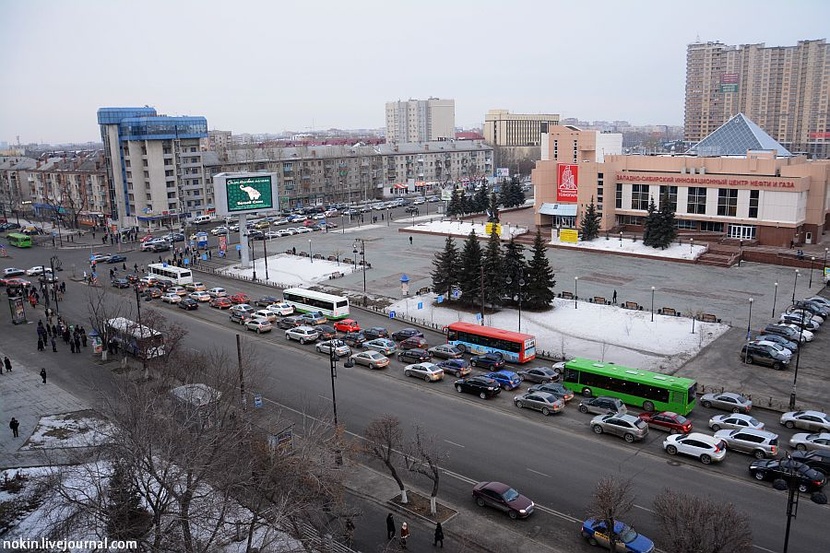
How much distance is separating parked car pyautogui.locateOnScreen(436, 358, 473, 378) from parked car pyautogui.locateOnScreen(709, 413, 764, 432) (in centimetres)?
1224

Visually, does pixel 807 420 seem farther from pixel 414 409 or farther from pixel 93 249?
pixel 93 249

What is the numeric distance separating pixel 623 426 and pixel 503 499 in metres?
7.90

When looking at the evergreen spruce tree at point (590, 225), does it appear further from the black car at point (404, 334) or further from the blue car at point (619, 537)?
the blue car at point (619, 537)

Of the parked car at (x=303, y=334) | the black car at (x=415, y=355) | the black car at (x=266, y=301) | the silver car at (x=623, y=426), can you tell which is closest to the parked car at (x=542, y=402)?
the silver car at (x=623, y=426)

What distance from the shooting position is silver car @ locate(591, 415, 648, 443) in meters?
26.2

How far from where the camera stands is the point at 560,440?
Answer: 2650 cm

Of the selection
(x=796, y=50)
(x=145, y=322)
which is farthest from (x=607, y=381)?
(x=796, y=50)

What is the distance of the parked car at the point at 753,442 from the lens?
2427 cm

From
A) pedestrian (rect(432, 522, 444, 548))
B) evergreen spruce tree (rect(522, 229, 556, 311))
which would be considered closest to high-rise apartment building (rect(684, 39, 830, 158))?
evergreen spruce tree (rect(522, 229, 556, 311))

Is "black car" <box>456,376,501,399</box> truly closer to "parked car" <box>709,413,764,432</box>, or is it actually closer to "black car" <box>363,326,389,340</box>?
"black car" <box>363,326,389,340</box>

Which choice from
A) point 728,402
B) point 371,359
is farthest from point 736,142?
point 371,359

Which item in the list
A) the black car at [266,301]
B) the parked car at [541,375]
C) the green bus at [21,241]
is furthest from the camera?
the green bus at [21,241]

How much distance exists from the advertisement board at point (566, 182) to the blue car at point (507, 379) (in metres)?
51.3

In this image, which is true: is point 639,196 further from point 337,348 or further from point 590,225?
point 337,348
